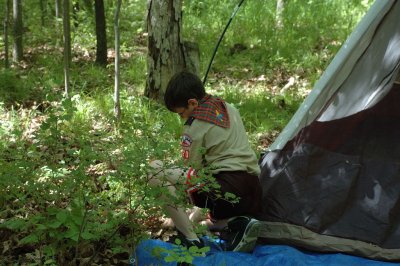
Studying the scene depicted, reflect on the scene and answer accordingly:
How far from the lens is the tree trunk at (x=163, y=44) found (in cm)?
445

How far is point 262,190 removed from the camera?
3.03 metres

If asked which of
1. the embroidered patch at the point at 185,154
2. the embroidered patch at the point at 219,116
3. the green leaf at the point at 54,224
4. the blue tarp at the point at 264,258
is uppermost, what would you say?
the embroidered patch at the point at 219,116

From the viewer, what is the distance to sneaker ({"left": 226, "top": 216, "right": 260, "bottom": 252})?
261 centimetres

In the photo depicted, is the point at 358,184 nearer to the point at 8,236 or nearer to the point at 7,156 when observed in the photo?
the point at 8,236

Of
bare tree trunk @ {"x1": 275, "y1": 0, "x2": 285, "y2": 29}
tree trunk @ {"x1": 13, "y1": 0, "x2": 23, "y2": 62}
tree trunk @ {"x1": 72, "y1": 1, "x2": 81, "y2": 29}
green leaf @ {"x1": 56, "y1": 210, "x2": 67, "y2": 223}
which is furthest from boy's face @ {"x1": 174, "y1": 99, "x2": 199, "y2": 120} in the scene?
tree trunk @ {"x1": 72, "y1": 1, "x2": 81, "y2": 29}

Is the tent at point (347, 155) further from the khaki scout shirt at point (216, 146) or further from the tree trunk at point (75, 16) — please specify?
the tree trunk at point (75, 16)

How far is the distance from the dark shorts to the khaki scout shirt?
5cm

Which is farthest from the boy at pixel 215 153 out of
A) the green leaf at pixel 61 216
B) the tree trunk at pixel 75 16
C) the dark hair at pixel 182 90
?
the tree trunk at pixel 75 16

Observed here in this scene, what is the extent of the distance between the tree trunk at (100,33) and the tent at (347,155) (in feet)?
11.1

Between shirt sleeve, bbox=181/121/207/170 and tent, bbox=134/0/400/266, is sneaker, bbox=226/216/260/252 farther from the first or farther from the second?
shirt sleeve, bbox=181/121/207/170

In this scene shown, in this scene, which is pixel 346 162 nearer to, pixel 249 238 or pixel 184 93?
pixel 249 238

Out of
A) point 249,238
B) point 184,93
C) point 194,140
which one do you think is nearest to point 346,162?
point 249,238

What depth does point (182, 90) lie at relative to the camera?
259 centimetres

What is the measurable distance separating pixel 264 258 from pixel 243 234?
0.18 m
